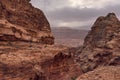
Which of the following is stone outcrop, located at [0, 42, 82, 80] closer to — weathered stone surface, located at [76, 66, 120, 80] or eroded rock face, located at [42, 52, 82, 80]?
eroded rock face, located at [42, 52, 82, 80]

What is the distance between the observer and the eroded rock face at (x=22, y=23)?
34656 millimetres

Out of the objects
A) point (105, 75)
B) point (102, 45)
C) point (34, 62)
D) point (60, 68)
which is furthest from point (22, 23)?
point (102, 45)

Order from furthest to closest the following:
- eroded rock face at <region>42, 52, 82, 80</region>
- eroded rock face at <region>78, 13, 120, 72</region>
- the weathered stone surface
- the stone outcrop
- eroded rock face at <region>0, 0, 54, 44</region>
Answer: eroded rock face at <region>78, 13, 120, 72</region> → eroded rock face at <region>42, 52, 82, 80</region> → eroded rock face at <region>0, 0, 54, 44</region> → the stone outcrop → the weathered stone surface

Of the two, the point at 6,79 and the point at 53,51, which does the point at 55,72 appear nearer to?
the point at 53,51

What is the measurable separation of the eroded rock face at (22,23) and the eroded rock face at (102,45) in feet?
75.8

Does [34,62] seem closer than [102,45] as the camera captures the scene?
Yes

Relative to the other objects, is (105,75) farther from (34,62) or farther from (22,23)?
(22,23)

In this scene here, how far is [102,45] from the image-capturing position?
72062 millimetres

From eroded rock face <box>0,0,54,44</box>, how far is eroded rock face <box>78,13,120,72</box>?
2310 cm

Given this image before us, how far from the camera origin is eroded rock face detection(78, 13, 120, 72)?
67188 mm

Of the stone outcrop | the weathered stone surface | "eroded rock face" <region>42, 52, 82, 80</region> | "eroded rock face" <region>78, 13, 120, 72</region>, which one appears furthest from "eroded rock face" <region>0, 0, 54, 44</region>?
"eroded rock face" <region>78, 13, 120, 72</region>

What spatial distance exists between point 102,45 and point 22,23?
37.3m

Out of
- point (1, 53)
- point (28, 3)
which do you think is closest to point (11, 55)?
point (1, 53)

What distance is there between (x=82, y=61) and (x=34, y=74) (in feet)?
137
